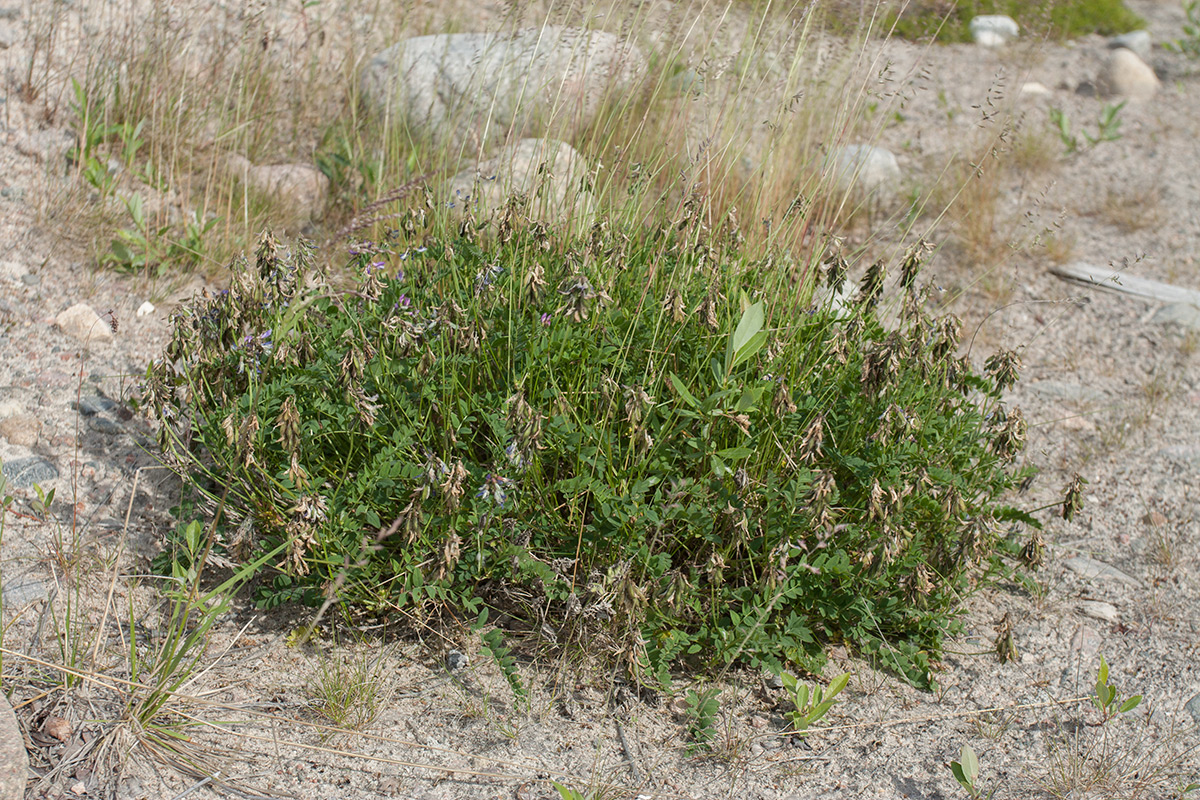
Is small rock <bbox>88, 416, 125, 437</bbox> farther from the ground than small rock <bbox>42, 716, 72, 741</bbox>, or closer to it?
farther from the ground

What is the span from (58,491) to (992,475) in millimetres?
2964

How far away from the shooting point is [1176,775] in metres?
2.38

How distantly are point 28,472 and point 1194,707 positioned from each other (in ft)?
11.7

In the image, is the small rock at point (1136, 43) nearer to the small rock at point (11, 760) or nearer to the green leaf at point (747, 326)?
the green leaf at point (747, 326)

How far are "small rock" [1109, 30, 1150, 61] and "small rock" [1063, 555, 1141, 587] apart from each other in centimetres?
767

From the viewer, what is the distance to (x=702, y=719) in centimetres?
239

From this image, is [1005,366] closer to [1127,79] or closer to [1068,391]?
[1068,391]

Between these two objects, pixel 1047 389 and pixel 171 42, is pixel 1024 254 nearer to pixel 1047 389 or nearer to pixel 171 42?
pixel 1047 389

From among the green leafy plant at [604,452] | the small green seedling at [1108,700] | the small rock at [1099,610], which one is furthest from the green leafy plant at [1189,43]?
the small green seedling at [1108,700]

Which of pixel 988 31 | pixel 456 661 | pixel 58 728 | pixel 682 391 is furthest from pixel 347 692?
pixel 988 31

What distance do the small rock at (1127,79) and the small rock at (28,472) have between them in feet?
28.4

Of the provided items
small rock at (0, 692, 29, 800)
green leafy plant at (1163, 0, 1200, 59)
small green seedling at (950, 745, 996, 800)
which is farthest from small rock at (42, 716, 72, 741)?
green leafy plant at (1163, 0, 1200, 59)

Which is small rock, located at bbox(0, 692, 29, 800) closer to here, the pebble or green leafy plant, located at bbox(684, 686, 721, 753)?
the pebble

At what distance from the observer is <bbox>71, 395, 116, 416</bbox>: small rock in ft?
10.7
